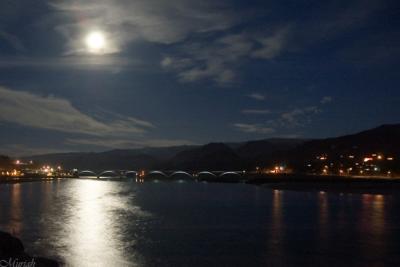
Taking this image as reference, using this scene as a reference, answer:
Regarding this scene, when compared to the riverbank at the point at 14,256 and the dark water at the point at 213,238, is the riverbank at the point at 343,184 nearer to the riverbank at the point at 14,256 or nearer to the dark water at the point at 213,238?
the dark water at the point at 213,238

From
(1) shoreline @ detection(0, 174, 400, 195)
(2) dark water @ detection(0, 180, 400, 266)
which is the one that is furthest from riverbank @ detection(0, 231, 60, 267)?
(1) shoreline @ detection(0, 174, 400, 195)

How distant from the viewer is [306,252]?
3241 cm

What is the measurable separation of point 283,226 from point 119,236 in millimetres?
17249

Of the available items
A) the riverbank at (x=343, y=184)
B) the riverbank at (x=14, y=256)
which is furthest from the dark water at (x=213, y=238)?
the riverbank at (x=343, y=184)

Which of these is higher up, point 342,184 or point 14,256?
point 14,256

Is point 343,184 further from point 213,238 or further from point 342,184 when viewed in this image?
point 213,238

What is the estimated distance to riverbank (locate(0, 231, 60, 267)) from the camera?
2052 cm

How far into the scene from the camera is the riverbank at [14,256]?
2052cm

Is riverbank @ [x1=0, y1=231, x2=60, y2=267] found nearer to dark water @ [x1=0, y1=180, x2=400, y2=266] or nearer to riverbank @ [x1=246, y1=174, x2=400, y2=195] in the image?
dark water @ [x1=0, y1=180, x2=400, y2=266]

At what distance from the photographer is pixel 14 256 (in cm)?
2175

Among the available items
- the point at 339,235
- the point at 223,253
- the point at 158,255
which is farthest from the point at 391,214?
the point at 158,255

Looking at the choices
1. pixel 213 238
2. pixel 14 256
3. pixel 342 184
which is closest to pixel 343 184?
pixel 342 184

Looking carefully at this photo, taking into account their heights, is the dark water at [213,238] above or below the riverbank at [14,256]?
below

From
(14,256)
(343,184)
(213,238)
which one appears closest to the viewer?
(14,256)
